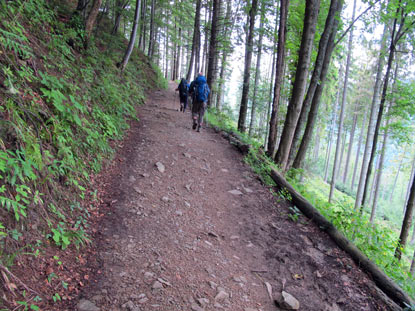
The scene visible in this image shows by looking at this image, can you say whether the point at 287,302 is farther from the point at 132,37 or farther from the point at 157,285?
the point at 132,37

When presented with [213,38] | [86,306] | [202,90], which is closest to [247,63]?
[213,38]

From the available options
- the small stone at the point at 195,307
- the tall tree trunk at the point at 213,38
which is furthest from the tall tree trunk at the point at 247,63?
the small stone at the point at 195,307

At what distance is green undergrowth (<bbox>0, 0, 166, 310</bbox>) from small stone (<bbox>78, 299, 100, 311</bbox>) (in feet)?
1.37

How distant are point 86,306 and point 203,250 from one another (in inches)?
68.6

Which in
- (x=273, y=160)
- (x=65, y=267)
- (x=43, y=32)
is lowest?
(x=65, y=267)

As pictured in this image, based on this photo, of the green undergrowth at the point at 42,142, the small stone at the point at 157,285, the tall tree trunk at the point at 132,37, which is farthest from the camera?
the tall tree trunk at the point at 132,37

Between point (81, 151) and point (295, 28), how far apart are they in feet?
32.9

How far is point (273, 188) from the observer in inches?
247

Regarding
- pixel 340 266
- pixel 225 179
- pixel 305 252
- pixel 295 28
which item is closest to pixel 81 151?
pixel 225 179

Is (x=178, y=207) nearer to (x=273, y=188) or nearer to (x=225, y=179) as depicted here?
(x=225, y=179)

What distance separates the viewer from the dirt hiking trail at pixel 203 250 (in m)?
2.82

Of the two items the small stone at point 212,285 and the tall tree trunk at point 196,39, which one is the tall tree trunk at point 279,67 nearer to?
the small stone at point 212,285

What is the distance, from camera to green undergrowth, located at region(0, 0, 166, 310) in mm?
2535

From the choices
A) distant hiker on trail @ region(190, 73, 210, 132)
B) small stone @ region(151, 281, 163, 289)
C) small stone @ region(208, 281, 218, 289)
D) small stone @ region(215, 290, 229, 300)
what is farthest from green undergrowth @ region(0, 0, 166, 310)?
distant hiker on trail @ region(190, 73, 210, 132)
